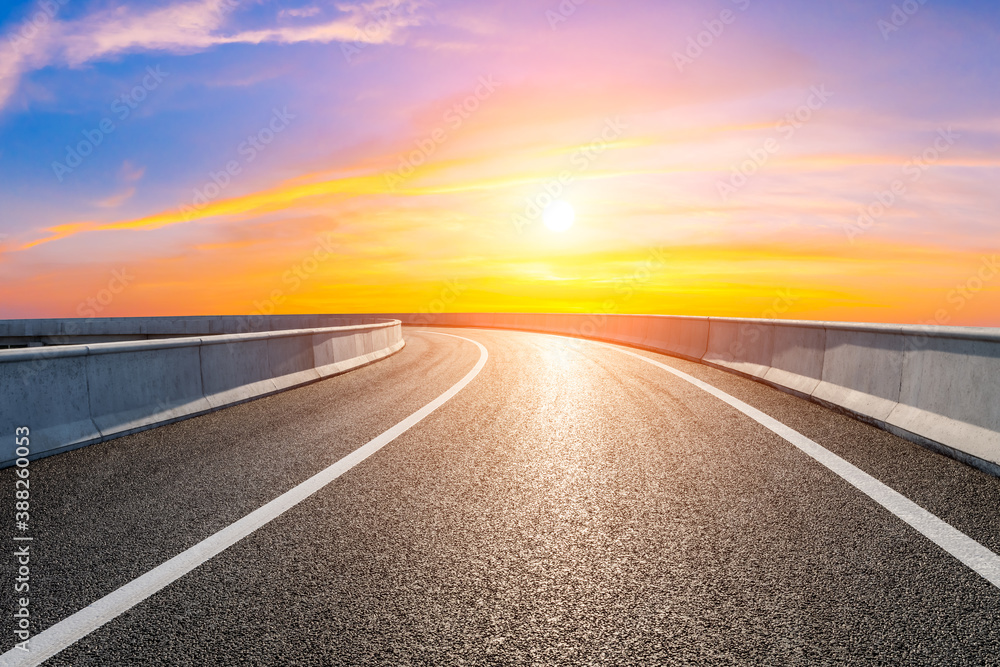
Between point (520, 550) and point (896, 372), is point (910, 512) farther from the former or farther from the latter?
point (896, 372)

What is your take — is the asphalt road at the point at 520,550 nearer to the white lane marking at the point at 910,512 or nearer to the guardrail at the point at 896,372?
the white lane marking at the point at 910,512

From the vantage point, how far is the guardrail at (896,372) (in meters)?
6.21

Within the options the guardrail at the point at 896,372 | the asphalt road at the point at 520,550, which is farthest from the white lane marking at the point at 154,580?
the guardrail at the point at 896,372

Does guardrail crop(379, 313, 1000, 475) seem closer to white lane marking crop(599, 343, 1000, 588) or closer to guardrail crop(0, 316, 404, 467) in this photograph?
white lane marking crop(599, 343, 1000, 588)

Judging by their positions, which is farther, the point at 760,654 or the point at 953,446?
the point at 953,446

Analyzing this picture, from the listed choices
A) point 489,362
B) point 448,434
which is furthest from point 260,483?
point 489,362

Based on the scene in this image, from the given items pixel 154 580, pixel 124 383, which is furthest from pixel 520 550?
pixel 124 383

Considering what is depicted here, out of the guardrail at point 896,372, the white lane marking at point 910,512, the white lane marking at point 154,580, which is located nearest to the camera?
the white lane marking at point 154,580

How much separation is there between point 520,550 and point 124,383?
5733 millimetres

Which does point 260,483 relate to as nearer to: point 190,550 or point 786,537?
point 190,550

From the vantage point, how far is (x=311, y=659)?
2781 mm

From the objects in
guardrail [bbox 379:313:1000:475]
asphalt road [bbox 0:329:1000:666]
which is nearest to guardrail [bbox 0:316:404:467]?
asphalt road [bbox 0:329:1000:666]

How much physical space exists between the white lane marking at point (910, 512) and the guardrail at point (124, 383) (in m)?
6.74

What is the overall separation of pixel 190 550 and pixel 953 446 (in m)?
6.00
